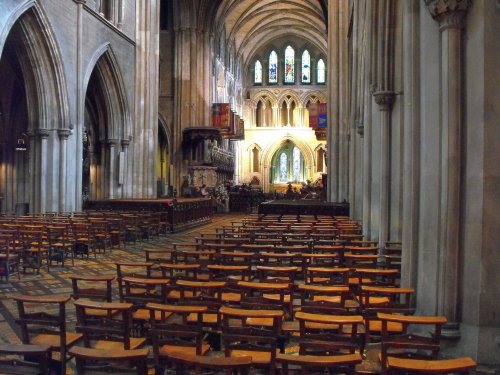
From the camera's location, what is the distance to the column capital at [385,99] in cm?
1132

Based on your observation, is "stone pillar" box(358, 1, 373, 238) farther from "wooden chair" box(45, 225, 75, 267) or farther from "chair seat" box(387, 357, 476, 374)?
"chair seat" box(387, 357, 476, 374)

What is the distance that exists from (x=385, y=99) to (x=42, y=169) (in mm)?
13566

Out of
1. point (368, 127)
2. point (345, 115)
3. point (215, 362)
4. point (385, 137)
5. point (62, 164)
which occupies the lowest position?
point (215, 362)

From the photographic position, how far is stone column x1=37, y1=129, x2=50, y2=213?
65.2 feet

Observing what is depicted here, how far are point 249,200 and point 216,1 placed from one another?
48.1ft

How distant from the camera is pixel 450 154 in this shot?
5.83 meters

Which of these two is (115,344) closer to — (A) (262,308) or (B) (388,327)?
(A) (262,308)

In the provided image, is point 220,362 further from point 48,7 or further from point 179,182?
point 179,182

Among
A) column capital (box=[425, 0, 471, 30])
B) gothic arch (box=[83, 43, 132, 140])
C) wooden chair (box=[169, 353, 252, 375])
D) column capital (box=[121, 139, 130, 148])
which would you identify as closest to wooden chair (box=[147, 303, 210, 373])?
wooden chair (box=[169, 353, 252, 375])

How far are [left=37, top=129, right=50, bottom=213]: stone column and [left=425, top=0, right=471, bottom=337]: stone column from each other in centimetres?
1689

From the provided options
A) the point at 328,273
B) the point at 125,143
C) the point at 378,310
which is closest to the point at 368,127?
the point at 328,273

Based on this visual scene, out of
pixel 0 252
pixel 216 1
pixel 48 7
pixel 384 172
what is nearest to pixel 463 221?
pixel 384 172

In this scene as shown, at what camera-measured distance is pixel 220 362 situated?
10.5 feet

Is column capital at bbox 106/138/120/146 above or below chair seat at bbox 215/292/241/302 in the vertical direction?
above
